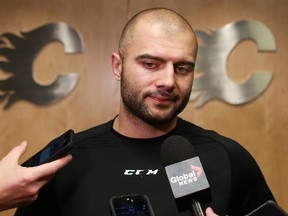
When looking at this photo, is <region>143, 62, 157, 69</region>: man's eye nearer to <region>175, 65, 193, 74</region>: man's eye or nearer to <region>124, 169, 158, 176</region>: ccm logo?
<region>175, 65, 193, 74</region>: man's eye

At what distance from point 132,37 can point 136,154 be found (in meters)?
0.38

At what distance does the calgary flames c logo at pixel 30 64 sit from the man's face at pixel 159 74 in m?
1.17

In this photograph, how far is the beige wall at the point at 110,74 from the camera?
2.30 metres

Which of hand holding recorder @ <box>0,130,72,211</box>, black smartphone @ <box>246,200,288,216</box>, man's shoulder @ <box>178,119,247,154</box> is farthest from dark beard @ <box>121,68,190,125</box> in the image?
black smartphone @ <box>246,200,288,216</box>

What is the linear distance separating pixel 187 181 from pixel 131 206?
13 centimetres

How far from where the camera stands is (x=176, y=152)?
0.89m

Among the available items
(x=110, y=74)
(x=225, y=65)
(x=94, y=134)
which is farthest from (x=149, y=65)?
(x=225, y=65)

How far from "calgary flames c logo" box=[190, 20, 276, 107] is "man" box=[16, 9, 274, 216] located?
110cm

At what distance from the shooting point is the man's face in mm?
1147

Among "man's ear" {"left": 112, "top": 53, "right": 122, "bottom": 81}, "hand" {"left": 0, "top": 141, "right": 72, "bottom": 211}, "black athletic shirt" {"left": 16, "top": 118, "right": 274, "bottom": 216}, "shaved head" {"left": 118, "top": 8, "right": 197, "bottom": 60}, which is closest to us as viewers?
"hand" {"left": 0, "top": 141, "right": 72, "bottom": 211}

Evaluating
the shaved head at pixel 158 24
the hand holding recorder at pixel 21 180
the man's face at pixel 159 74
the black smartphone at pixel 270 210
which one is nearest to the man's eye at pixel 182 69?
the man's face at pixel 159 74

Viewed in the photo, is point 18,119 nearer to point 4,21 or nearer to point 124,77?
point 4,21

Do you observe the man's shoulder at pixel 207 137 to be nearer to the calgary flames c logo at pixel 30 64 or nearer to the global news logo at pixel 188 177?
the global news logo at pixel 188 177

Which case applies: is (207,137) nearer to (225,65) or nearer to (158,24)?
(158,24)
